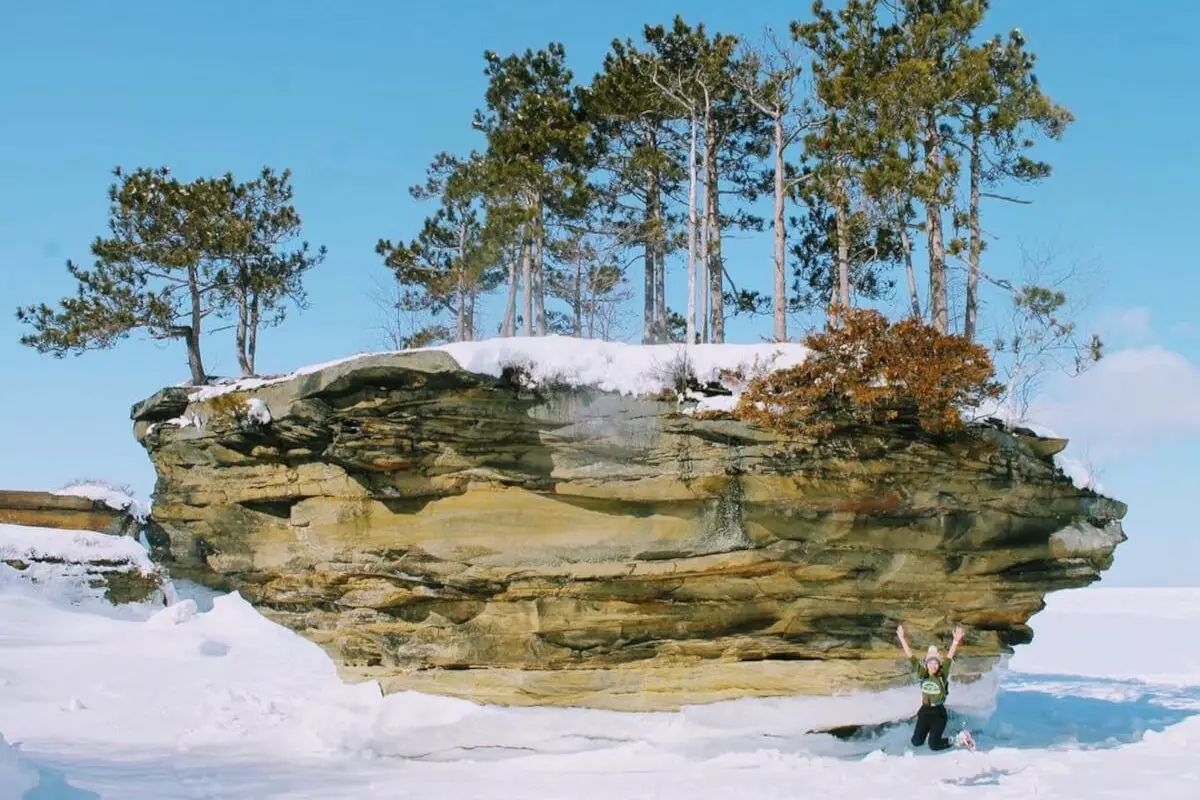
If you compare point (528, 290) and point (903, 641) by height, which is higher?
point (528, 290)

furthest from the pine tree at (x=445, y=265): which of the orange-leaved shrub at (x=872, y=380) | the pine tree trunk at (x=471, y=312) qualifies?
the orange-leaved shrub at (x=872, y=380)

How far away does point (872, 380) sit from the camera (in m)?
14.6

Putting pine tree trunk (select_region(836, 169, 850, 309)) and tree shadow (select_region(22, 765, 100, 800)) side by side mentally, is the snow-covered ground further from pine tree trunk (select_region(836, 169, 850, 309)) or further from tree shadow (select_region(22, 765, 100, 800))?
pine tree trunk (select_region(836, 169, 850, 309))

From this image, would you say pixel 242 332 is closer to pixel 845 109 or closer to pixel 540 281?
pixel 540 281

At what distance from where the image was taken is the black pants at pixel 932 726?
14523mm

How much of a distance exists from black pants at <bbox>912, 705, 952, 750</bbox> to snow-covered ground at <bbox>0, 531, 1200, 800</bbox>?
266 millimetres

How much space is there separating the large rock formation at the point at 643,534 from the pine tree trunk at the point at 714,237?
344 inches

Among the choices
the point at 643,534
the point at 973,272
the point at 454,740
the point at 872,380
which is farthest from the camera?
the point at 973,272

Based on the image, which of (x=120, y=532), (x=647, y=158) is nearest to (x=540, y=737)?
(x=647, y=158)

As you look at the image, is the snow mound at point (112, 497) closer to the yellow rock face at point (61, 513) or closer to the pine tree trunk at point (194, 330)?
the yellow rock face at point (61, 513)

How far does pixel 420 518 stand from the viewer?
16.4 metres

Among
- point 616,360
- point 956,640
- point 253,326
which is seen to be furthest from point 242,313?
point 956,640

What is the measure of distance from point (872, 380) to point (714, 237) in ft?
33.2

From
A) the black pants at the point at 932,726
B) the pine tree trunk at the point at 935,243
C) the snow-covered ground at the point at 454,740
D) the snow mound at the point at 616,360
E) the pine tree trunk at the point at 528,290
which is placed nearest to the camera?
the snow-covered ground at the point at 454,740
